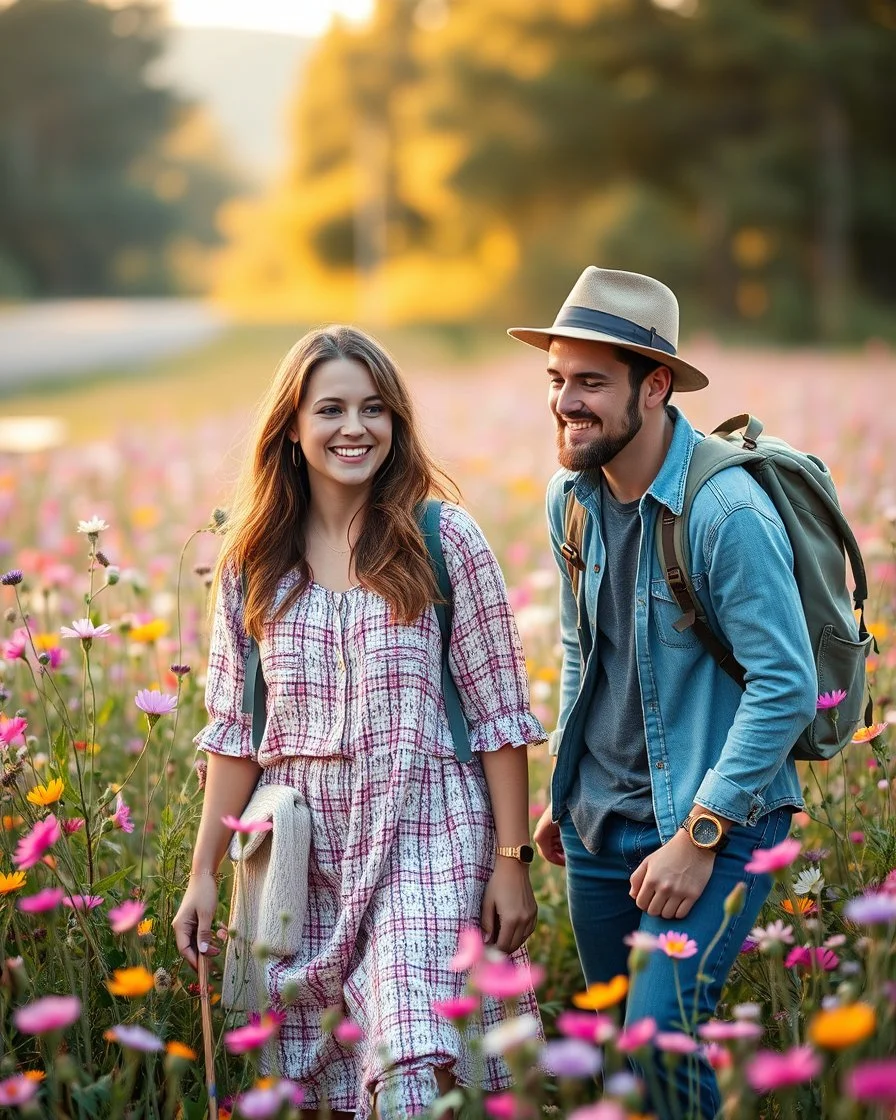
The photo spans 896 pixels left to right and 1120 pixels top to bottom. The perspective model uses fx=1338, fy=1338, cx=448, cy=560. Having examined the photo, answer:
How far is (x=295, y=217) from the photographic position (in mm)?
44000

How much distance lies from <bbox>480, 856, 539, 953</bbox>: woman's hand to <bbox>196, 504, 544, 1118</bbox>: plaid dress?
3 centimetres

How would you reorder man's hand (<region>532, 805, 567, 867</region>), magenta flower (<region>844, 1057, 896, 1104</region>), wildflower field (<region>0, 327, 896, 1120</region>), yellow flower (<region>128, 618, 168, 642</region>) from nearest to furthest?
magenta flower (<region>844, 1057, 896, 1104</region>) → wildflower field (<region>0, 327, 896, 1120</region>) → man's hand (<region>532, 805, 567, 867</region>) → yellow flower (<region>128, 618, 168, 642</region>)

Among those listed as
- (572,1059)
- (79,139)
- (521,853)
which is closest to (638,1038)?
(572,1059)

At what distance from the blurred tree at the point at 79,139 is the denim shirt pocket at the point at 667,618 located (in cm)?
4040

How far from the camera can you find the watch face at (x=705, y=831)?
2.27 m

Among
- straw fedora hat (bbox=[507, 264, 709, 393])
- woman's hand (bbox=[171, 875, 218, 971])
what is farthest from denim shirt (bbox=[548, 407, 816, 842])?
woman's hand (bbox=[171, 875, 218, 971])

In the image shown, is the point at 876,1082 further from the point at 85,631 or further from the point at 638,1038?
the point at 85,631

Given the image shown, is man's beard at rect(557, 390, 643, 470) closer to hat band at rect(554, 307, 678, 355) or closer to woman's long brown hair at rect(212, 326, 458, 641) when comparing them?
hat band at rect(554, 307, 678, 355)

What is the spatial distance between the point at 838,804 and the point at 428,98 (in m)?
28.0

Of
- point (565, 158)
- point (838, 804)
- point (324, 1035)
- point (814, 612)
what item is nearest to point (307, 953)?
point (324, 1035)

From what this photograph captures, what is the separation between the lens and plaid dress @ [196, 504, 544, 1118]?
2467 millimetres

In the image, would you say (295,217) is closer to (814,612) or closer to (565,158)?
(565,158)

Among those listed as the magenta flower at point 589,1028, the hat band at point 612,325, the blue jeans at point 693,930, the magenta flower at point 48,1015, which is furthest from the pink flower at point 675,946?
the hat band at point 612,325

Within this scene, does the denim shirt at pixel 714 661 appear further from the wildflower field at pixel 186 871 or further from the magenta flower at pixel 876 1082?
the magenta flower at pixel 876 1082
